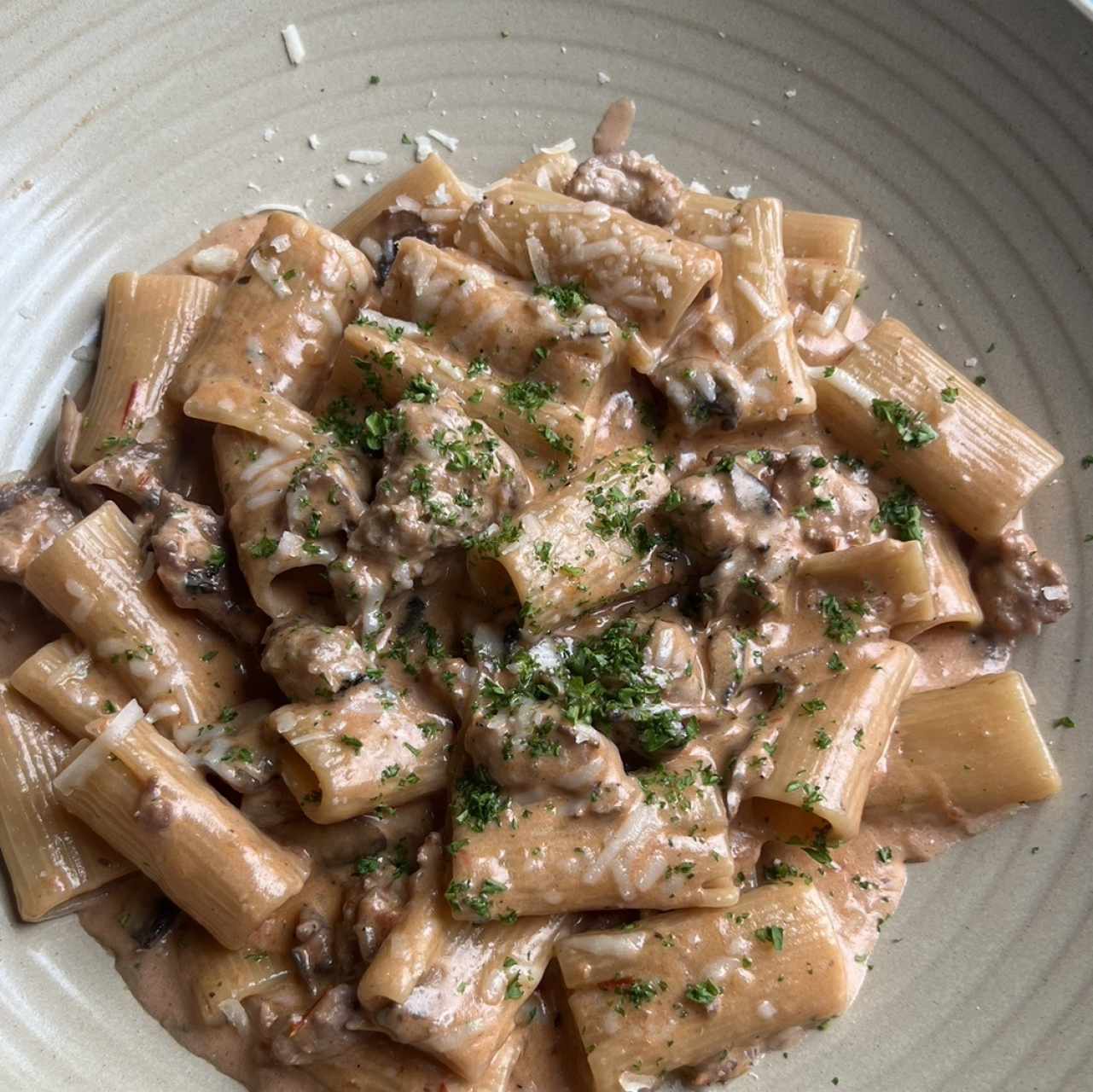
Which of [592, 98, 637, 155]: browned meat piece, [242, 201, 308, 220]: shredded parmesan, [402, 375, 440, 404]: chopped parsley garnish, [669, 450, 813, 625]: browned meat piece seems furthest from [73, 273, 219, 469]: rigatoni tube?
[669, 450, 813, 625]: browned meat piece

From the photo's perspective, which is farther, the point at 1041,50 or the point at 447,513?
the point at 1041,50

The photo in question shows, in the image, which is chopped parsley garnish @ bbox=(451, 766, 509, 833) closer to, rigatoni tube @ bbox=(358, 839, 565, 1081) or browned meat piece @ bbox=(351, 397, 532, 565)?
rigatoni tube @ bbox=(358, 839, 565, 1081)

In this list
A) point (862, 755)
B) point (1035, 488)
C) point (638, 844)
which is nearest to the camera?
point (638, 844)

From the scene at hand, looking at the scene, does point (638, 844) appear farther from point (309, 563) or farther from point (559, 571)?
point (309, 563)

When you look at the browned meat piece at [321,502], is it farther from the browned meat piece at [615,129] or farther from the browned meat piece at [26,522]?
the browned meat piece at [615,129]

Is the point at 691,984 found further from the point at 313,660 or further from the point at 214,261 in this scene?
the point at 214,261

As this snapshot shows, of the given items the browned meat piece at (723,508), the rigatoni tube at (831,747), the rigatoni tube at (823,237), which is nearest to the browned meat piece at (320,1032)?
the rigatoni tube at (831,747)

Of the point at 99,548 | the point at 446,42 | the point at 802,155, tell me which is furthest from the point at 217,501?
the point at 802,155
